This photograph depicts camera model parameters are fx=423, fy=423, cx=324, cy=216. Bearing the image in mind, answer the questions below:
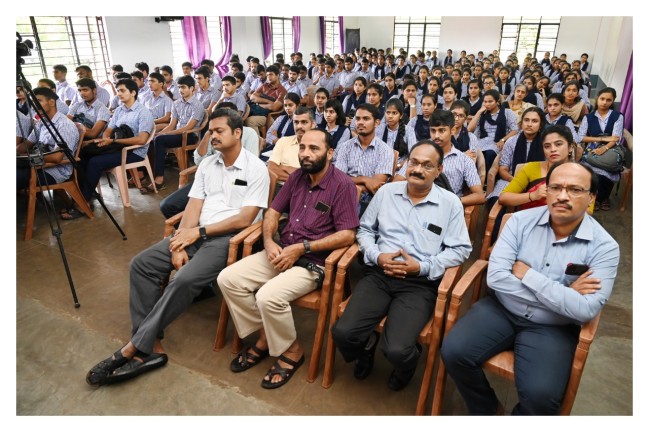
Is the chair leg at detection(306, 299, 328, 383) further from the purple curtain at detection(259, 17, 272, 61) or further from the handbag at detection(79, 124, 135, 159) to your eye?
the purple curtain at detection(259, 17, 272, 61)

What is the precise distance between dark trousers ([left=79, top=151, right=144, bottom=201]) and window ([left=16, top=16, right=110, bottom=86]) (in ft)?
12.9

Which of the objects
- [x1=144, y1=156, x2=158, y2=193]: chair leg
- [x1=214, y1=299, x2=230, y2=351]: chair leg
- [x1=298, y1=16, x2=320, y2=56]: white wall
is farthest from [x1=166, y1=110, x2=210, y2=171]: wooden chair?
[x1=298, y1=16, x2=320, y2=56]: white wall

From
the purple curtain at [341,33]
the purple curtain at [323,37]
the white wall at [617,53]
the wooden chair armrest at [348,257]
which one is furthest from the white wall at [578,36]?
the wooden chair armrest at [348,257]

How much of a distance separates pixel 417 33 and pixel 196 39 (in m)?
9.21

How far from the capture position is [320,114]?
4.42 meters

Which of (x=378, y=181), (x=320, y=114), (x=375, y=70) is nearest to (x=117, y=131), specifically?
(x=320, y=114)

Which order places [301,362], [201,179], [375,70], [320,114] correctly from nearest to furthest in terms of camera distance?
[301,362], [201,179], [320,114], [375,70]

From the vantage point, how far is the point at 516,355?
4.98ft

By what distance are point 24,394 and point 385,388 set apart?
161 centimetres

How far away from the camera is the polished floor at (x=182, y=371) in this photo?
5.90 feet

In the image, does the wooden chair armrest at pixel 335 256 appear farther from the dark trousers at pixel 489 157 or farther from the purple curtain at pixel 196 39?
the purple curtain at pixel 196 39

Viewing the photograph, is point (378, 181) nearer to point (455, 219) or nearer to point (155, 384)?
point (455, 219)

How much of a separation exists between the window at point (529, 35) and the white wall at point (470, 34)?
14.2 inches

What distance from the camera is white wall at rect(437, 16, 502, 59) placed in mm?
14539
